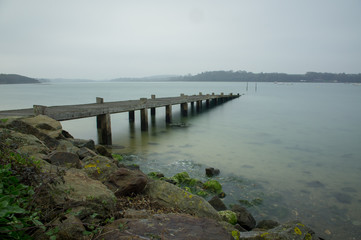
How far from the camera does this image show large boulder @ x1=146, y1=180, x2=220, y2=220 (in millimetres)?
4156

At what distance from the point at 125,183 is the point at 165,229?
1518 mm

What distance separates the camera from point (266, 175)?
379 inches

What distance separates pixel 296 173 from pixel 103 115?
31.6 ft

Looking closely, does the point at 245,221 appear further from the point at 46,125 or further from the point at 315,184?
the point at 46,125

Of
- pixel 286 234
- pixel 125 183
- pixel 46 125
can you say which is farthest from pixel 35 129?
pixel 286 234

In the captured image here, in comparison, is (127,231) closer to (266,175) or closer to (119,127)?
(266,175)

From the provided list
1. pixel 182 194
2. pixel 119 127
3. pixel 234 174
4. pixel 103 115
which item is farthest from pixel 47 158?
pixel 119 127

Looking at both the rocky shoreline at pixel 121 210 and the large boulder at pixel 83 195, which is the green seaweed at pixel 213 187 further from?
the large boulder at pixel 83 195

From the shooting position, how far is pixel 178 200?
4270mm

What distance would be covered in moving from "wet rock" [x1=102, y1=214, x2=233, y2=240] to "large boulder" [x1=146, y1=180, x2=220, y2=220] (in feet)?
3.41

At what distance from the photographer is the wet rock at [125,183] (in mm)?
4043

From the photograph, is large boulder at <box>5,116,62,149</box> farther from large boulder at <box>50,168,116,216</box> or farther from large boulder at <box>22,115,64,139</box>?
large boulder at <box>50,168,116,216</box>

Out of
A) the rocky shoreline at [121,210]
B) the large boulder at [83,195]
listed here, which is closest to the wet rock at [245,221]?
the rocky shoreline at [121,210]

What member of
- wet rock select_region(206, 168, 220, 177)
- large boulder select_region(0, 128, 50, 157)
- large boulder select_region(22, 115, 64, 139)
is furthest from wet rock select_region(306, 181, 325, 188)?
large boulder select_region(22, 115, 64, 139)
